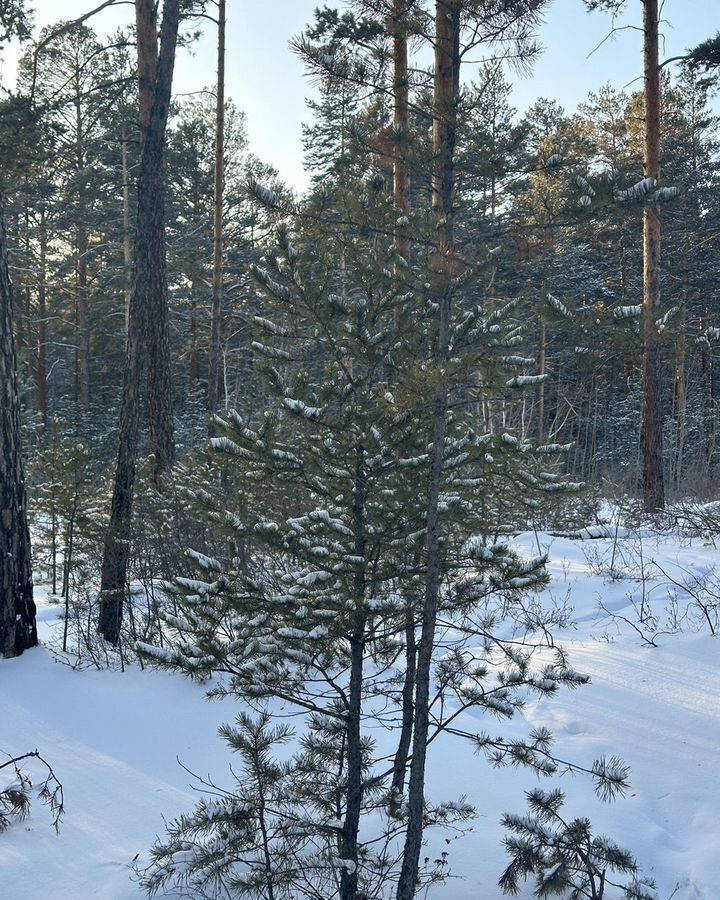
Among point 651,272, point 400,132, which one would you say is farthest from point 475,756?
point 651,272

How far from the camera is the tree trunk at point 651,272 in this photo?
11367 millimetres

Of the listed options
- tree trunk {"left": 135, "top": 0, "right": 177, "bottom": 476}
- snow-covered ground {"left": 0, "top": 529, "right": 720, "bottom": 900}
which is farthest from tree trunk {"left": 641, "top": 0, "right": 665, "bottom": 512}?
tree trunk {"left": 135, "top": 0, "right": 177, "bottom": 476}

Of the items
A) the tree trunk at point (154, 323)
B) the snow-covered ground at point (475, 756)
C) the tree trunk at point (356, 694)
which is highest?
the tree trunk at point (154, 323)

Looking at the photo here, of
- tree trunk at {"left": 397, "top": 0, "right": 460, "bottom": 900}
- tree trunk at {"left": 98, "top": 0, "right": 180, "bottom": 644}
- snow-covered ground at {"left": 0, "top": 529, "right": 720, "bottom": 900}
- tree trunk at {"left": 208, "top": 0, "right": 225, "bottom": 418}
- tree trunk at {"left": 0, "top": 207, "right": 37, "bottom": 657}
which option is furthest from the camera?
tree trunk at {"left": 208, "top": 0, "right": 225, "bottom": 418}

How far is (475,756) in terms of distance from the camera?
4.82 m

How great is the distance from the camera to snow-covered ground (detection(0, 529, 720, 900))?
362 cm

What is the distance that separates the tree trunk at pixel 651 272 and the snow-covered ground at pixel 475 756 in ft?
16.1

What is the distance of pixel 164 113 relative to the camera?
7.39 m

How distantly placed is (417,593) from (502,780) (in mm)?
1782

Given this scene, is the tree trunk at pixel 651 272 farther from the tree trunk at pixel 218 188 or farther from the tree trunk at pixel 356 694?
the tree trunk at pixel 356 694

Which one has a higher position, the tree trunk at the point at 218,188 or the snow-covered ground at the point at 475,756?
the tree trunk at the point at 218,188

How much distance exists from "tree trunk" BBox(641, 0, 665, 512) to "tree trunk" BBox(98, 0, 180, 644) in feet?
24.7

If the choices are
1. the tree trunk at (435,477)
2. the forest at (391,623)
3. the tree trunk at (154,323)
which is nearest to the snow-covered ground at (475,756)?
the forest at (391,623)

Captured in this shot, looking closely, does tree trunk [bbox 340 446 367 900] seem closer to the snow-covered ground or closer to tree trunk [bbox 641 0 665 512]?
the snow-covered ground
